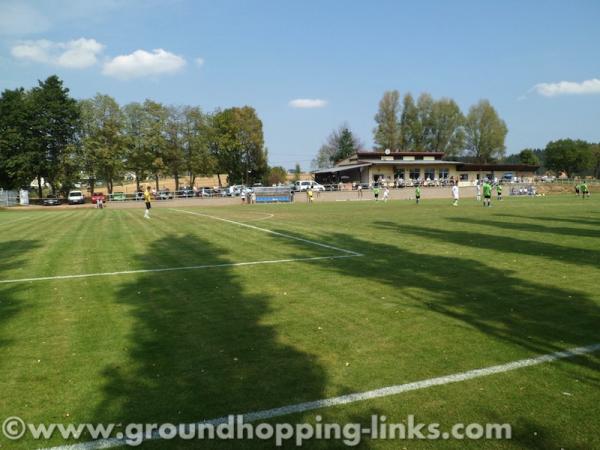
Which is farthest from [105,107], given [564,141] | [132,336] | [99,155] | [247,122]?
[564,141]

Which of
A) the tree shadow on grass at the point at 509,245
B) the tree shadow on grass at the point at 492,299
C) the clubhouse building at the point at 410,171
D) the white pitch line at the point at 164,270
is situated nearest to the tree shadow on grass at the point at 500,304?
the tree shadow on grass at the point at 492,299

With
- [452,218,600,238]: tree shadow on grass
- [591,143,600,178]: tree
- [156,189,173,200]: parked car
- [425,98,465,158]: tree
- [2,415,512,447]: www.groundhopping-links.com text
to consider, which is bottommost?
[2,415,512,447]: www.groundhopping-links.com text

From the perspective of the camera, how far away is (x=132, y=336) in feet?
20.6

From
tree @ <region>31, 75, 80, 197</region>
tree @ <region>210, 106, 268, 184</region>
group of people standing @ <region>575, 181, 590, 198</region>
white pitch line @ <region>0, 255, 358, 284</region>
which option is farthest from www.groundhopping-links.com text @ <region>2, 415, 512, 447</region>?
tree @ <region>210, 106, 268, 184</region>

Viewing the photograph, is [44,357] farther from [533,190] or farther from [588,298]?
[533,190]

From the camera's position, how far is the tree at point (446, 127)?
103 meters

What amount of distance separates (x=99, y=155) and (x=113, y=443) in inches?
2721

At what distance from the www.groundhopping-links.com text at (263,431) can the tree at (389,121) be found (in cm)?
10187

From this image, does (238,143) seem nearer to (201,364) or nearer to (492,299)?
(492,299)

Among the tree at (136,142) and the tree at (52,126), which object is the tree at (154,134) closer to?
the tree at (136,142)

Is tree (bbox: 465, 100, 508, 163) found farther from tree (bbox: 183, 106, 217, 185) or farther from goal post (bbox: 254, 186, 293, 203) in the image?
goal post (bbox: 254, 186, 293, 203)

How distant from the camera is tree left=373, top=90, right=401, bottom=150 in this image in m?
101

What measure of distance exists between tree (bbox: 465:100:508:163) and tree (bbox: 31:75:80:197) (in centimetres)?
8373

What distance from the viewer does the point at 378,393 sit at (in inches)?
177
